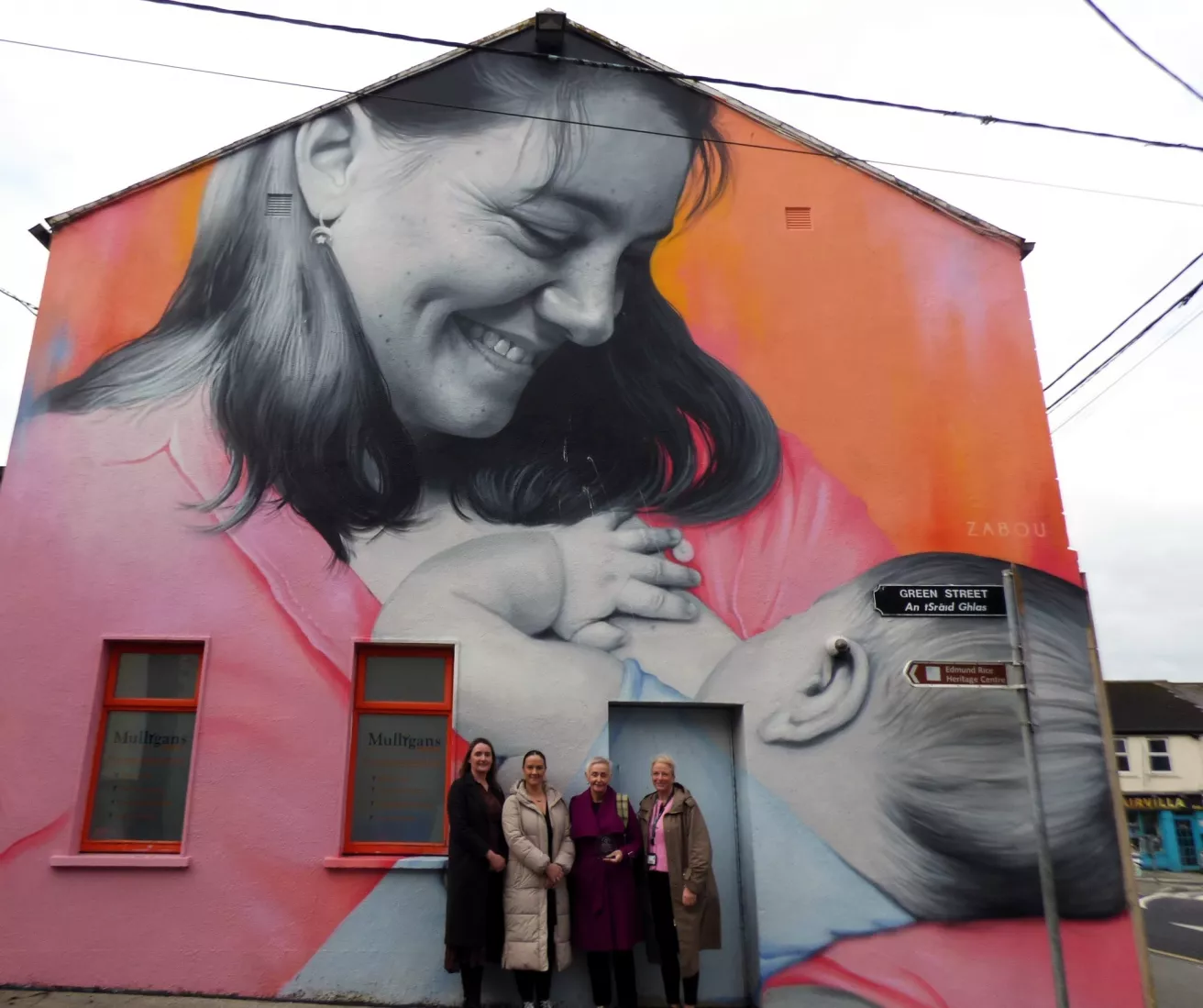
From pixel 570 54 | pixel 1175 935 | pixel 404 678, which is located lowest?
pixel 1175 935

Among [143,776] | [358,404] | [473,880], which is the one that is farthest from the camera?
Result: [358,404]

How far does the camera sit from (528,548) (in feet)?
28.5

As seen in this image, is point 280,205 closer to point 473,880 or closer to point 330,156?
point 330,156

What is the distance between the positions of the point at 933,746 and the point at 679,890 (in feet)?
8.64

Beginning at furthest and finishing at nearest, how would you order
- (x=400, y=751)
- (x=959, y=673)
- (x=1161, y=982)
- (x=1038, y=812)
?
(x=1161, y=982) → (x=400, y=751) → (x=959, y=673) → (x=1038, y=812)

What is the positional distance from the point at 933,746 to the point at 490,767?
3.85 meters

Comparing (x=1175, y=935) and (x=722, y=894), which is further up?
(x=722, y=894)

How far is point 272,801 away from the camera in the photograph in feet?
26.3

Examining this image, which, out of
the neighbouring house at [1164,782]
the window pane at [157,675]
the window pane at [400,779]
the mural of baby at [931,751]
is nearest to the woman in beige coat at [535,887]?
the window pane at [400,779]

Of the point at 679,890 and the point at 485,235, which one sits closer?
the point at 679,890

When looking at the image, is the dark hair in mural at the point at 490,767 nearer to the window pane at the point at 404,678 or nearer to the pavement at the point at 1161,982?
the window pane at the point at 404,678

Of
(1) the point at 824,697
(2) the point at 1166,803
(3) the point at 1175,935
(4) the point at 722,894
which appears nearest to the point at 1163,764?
(2) the point at 1166,803

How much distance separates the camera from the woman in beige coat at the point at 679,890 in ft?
24.3

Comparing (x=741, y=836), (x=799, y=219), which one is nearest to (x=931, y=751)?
(x=741, y=836)
